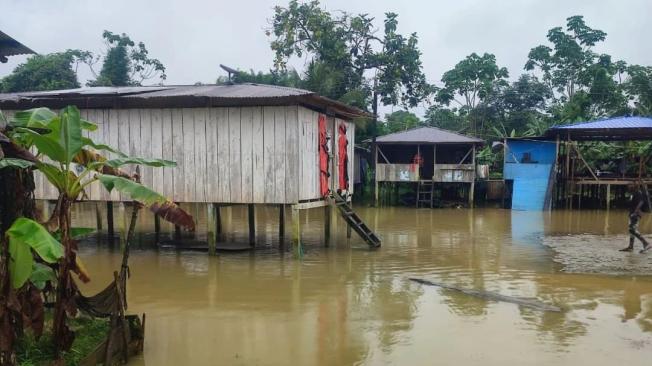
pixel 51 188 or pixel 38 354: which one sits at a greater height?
pixel 51 188

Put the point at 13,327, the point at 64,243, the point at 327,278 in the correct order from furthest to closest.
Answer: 1. the point at 327,278
2. the point at 64,243
3. the point at 13,327

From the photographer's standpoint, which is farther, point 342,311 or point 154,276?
point 154,276

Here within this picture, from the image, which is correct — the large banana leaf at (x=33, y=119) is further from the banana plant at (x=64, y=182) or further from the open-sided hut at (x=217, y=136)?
the open-sided hut at (x=217, y=136)

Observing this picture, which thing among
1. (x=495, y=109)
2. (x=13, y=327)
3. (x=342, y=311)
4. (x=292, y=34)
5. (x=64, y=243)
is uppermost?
(x=292, y=34)

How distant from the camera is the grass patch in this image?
5.24 meters

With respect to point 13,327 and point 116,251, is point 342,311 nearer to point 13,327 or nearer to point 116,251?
point 13,327

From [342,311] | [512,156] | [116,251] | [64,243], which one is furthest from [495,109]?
[64,243]

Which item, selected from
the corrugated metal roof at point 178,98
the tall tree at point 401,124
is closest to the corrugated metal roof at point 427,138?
the tall tree at point 401,124

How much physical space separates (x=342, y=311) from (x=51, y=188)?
866 cm

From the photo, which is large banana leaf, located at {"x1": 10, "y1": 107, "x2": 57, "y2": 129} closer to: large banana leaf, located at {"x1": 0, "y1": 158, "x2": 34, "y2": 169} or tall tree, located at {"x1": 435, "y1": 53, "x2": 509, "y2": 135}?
large banana leaf, located at {"x1": 0, "y1": 158, "x2": 34, "y2": 169}

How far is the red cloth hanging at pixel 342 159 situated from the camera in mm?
14734

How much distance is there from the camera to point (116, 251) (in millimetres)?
13273

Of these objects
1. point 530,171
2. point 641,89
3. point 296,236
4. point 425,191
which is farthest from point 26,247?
point 641,89

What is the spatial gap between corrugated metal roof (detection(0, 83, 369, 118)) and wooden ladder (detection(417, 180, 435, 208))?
12.8 meters
